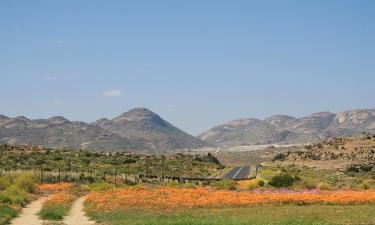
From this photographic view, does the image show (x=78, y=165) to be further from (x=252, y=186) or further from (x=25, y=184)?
(x=252, y=186)

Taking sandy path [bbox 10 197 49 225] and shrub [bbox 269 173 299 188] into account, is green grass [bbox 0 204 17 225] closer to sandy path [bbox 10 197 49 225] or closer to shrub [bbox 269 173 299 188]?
sandy path [bbox 10 197 49 225]

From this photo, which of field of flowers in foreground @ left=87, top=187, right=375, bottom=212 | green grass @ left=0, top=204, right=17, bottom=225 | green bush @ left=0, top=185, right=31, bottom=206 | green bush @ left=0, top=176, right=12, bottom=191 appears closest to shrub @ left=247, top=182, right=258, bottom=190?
field of flowers in foreground @ left=87, top=187, right=375, bottom=212

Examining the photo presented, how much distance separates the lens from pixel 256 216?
32.4 meters

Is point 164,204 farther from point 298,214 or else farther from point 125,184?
point 125,184

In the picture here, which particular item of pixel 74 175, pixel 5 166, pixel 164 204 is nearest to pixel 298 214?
pixel 164 204

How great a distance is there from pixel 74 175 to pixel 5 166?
57.6 ft

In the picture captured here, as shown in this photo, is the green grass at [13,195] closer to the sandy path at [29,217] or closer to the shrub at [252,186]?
the sandy path at [29,217]

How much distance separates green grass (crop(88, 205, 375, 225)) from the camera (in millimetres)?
28500

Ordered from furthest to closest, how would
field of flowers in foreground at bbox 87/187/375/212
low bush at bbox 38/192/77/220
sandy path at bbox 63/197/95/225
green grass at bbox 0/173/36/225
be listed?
field of flowers in foreground at bbox 87/187/375/212, green grass at bbox 0/173/36/225, low bush at bbox 38/192/77/220, sandy path at bbox 63/197/95/225

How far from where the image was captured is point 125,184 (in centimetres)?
6606

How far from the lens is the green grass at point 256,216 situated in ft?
93.5

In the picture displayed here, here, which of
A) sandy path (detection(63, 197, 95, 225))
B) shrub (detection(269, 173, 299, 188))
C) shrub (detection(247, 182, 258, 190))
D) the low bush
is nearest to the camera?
sandy path (detection(63, 197, 95, 225))

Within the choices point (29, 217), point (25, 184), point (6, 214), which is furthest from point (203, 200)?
point (25, 184)

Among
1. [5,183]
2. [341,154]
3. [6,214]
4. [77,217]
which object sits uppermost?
[341,154]
